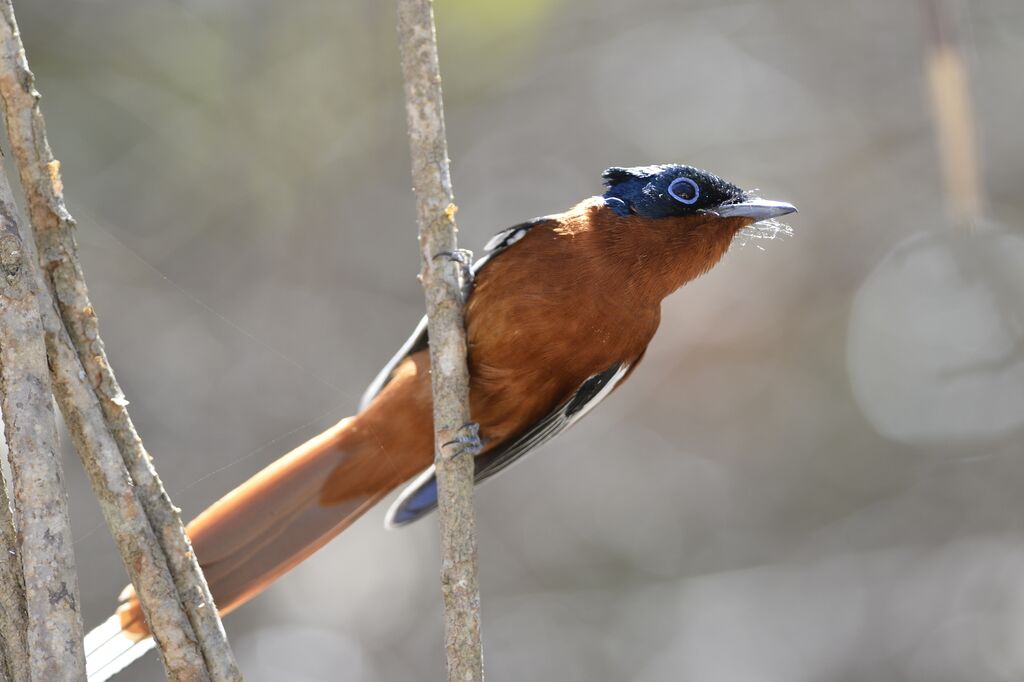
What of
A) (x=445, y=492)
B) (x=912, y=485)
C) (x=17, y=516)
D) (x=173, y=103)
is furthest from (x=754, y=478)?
(x=17, y=516)

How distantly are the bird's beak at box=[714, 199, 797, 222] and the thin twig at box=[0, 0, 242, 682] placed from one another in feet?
6.52

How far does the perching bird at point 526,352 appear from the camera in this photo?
11.4ft

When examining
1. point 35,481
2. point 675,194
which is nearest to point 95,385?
point 35,481

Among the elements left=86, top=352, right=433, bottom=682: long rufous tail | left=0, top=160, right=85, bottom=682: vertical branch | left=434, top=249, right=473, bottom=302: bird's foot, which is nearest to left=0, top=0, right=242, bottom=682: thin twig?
left=0, top=160, right=85, bottom=682: vertical branch

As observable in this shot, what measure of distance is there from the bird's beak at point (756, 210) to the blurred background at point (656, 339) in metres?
3.53

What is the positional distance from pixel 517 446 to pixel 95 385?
1.84 meters

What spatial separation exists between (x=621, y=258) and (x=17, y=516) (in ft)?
6.45

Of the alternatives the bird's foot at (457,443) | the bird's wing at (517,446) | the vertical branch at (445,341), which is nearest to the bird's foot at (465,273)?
the vertical branch at (445,341)

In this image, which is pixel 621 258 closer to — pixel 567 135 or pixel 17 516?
pixel 17 516

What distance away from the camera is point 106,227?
23.2ft

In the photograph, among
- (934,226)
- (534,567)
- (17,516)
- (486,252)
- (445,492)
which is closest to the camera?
(17,516)

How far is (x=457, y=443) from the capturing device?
2854mm

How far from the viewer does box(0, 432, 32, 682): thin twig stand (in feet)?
6.94

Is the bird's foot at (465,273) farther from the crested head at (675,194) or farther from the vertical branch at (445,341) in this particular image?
the crested head at (675,194)
